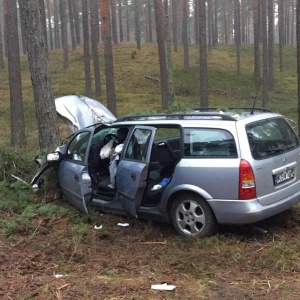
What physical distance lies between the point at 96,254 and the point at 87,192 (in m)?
1.54

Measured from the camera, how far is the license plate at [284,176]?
5.95 meters

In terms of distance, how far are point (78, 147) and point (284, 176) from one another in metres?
3.45

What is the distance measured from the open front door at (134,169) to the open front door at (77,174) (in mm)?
608

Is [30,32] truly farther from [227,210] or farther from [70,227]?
[227,210]

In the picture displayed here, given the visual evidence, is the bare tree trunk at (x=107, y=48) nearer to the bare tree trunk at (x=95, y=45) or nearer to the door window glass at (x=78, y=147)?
the bare tree trunk at (x=95, y=45)

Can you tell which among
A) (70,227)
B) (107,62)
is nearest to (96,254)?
(70,227)

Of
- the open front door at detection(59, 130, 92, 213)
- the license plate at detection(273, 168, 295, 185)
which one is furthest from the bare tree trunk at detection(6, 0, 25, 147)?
the license plate at detection(273, 168, 295, 185)

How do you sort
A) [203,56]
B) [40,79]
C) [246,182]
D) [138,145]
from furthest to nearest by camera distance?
1. [203,56]
2. [40,79]
3. [138,145]
4. [246,182]

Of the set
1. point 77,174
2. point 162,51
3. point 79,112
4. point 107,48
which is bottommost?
point 77,174

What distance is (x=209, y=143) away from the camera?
605cm

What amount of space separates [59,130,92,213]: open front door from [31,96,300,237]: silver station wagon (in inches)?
0.7

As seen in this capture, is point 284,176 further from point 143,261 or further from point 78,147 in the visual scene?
point 78,147

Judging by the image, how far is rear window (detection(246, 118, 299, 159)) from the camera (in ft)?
19.3

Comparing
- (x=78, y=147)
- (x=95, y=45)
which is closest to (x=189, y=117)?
(x=78, y=147)
